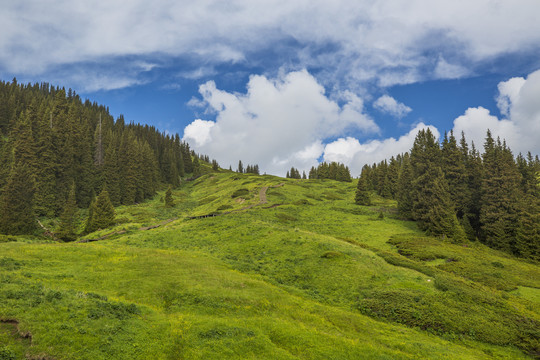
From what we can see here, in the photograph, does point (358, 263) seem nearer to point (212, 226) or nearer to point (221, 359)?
point (221, 359)

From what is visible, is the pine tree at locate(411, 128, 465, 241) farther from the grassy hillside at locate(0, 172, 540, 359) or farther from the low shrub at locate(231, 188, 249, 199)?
the low shrub at locate(231, 188, 249, 199)

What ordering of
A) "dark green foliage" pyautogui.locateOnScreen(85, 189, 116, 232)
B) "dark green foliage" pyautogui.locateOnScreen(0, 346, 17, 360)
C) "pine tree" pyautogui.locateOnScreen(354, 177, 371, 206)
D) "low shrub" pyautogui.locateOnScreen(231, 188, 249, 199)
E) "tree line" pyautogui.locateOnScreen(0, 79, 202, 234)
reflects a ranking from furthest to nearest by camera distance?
"low shrub" pyautogui.locateOnScreen(231, 188, 249, 199)
"pine tree" pyautogui.locateOnScreen(354, 177, 371, 206)
"dark green foliage" pyautogui.locateOnScreen(85, 189, 116, 232)
"tree line" pyautogui.locateOnScreen(0, 79, 202, 234)
"dark green foliage" pyautogui.locateOnScreen(0, 346, 17, 360)

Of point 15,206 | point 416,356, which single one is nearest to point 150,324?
point 416,356

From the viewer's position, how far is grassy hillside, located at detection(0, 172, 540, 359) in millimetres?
12648

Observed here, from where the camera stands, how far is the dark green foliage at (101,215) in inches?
2311

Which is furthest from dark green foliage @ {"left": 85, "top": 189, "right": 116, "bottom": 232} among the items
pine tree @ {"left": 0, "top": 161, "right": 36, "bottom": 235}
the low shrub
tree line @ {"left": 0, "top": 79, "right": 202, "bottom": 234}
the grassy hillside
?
the low shrub

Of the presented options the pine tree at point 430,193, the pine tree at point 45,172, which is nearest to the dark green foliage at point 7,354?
the pine tree at point 430,193

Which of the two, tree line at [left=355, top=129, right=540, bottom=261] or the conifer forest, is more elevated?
tree line at [left=355, top=129, right=540, bottom=261]

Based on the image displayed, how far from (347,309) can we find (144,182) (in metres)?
105

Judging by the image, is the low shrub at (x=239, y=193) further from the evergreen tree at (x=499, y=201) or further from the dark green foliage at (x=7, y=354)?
the dark green foliage at (x=7, y=354)

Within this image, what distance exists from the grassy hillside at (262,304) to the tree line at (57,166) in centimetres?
2537

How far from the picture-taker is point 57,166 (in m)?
76.3

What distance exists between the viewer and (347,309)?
21.3 meters

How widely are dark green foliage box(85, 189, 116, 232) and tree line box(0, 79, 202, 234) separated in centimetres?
533
